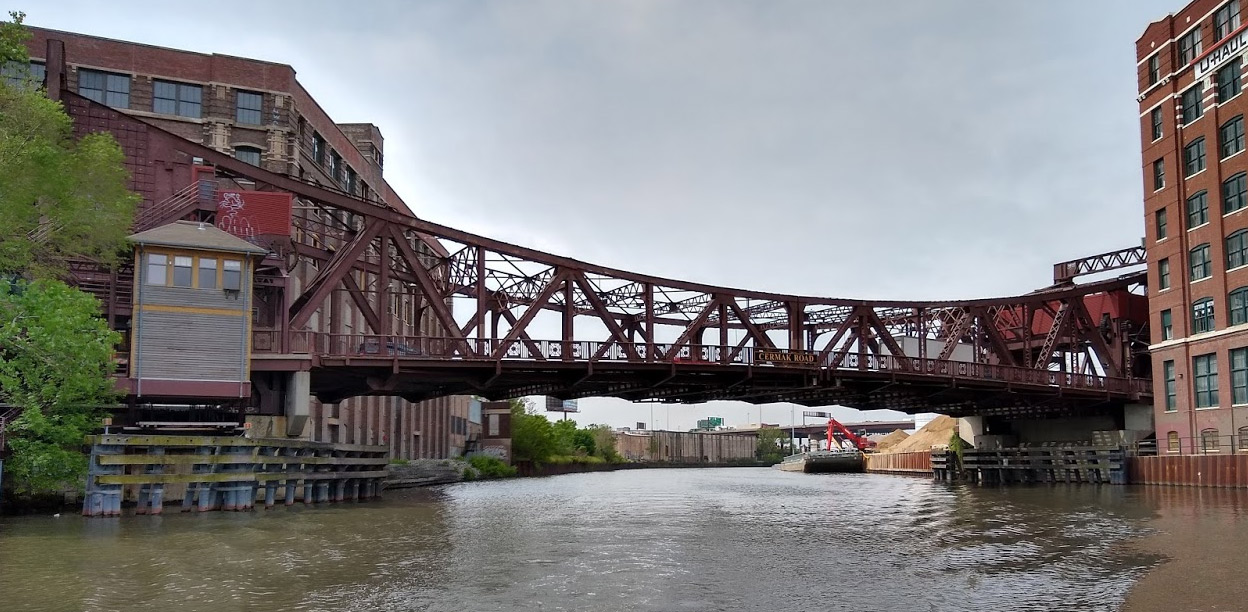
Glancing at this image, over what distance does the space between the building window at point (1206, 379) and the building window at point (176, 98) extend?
229 ft

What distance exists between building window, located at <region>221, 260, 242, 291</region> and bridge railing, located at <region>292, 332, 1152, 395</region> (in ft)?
14.8

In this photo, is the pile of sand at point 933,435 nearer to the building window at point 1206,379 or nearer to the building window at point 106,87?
the building window at point 1206,379

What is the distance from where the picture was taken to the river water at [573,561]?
790 inches

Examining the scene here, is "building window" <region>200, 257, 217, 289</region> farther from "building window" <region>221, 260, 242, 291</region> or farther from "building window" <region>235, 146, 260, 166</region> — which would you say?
"building window" <region>235, 146, 260, 166</region>

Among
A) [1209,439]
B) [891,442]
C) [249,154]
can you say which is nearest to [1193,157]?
[1209,439]

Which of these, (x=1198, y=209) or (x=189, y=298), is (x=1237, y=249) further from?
(x=189, y=298)

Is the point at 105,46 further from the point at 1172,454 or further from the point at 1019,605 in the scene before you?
the point at 1172,454

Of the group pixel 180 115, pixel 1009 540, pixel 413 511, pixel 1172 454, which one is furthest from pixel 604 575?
pixel 180 115

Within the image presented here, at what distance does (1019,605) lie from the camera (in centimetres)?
1919

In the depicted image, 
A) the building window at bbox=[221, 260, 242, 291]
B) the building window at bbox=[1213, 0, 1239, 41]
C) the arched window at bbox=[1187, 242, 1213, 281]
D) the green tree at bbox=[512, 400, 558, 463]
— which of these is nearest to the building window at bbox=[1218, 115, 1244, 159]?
the building window at bbox=[1213, 0, 1239, 41]

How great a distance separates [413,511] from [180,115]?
1592 inches

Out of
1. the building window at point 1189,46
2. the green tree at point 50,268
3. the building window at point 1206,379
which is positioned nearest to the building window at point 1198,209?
the building window at point 1206,379

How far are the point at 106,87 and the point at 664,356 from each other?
1686 inches

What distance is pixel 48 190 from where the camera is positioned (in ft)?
139
